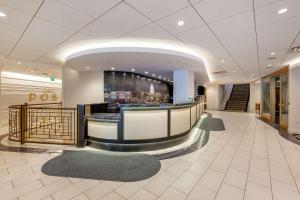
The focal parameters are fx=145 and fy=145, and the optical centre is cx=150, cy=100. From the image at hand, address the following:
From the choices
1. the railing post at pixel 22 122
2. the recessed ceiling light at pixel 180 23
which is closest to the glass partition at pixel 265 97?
the recessed ceiling light at pixel 180 23

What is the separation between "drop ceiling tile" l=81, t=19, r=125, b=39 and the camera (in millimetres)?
3055

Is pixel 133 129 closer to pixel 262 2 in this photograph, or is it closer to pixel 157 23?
pixel 157 23

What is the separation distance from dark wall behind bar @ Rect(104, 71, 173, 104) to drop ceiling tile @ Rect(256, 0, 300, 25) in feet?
21.2

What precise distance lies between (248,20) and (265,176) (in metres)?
2.90

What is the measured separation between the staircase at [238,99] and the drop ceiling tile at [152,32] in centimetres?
1461

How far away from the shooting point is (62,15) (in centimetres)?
268

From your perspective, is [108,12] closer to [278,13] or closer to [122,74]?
[278,13]

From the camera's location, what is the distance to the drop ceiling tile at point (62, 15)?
242 centimetres

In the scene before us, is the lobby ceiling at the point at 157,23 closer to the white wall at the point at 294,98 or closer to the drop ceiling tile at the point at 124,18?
the drop ceiling tile at the point at 124,18

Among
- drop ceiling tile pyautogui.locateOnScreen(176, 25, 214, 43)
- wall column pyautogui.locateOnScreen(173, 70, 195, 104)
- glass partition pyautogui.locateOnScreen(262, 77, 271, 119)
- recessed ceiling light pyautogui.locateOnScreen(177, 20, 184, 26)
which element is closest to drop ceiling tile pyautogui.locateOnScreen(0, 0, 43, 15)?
recessed ceiling light pyautogui.locateOnScreen(177, 20, 184, 26)

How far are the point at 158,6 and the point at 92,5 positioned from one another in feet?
3.57

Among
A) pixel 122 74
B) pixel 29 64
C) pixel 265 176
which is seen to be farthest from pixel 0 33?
pixel 265 176

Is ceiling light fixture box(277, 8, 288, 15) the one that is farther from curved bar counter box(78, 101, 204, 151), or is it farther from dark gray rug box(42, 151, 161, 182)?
dark gray rug box(42, 151, 161, 182)

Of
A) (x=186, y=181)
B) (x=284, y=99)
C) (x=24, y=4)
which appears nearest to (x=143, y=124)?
(x=186, y=181)
